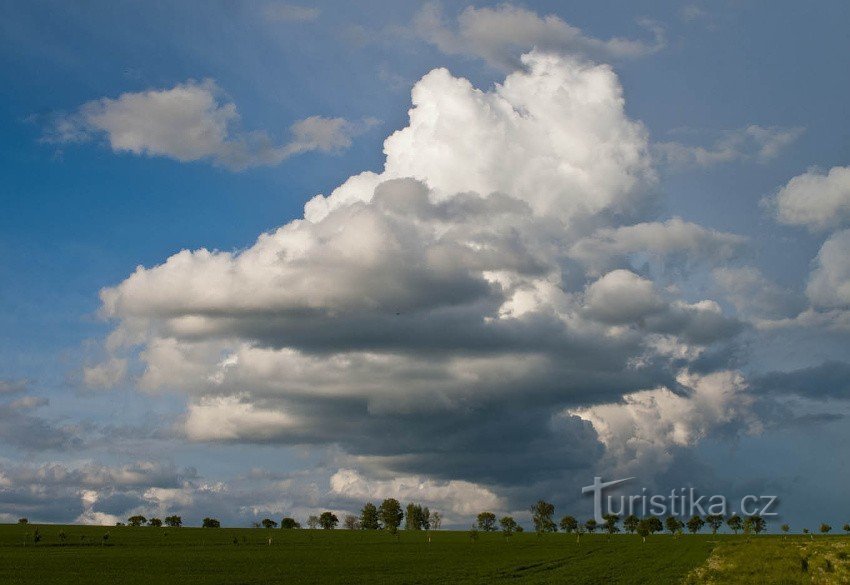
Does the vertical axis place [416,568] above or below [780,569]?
below

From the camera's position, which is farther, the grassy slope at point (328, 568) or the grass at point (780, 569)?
the grassy slope at point (328, 568)

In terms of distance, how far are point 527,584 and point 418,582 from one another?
13889mm

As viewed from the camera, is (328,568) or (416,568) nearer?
(416,568)

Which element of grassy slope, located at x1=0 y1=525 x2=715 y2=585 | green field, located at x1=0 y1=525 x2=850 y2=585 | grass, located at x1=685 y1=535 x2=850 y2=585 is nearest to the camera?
grass, located at x1=685 y1=535 x2=850 y2=585

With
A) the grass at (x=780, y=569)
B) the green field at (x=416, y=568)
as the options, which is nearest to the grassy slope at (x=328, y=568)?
the green field at (x=416, y=568)

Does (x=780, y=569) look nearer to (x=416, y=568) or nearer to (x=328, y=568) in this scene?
(x=416, y=568)

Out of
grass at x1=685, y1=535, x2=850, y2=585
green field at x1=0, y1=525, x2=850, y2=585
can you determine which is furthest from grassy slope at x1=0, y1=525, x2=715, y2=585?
grass at x1=685, y1=535, x2=850, y2=585

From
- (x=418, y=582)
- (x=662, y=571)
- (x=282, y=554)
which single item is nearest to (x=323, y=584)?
(x=418, y=582)

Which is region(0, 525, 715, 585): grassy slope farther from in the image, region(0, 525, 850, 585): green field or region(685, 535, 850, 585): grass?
region(685, 535, 850, 585): grass

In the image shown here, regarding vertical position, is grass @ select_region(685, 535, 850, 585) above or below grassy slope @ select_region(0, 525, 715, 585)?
above

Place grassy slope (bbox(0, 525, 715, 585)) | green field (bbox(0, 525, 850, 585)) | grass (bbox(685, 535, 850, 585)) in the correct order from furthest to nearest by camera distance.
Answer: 1. grassy slope (bbox(0, 525, 715, 585))
2. green field (bbox(0, 525, 850, 585))
3. grass (bbox(685, 535, 850, 585))

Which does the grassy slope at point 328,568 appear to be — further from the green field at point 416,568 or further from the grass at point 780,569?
the grass at point 780,569

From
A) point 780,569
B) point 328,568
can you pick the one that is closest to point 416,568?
point 328,568

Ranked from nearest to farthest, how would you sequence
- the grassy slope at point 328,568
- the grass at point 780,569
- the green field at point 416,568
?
1. the grass at point 780,569
2. the green field at point 416,568
3. the grassy slope at point 328,568
